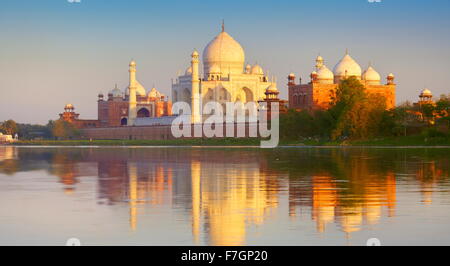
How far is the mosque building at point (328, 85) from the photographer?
6550 centimetres

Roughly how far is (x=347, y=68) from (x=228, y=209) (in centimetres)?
5685

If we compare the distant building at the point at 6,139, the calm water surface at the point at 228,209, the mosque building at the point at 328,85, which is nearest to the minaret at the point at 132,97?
the distant building at the point at 6,139

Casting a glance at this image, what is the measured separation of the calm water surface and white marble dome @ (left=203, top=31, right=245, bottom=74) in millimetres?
56732

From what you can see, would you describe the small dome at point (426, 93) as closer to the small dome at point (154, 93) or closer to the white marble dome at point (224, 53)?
the white marble dome at point (224, 53)

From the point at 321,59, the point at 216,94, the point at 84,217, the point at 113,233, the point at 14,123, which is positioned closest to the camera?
the point at 113,233

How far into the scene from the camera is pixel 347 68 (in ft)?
224

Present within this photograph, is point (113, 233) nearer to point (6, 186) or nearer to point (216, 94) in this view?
point (6, 186)

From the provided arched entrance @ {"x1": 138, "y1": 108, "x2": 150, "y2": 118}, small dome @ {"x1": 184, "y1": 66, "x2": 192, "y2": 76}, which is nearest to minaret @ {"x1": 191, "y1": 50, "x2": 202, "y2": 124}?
small dome @ {"x1": 184, "y1": 66, "x2": 192, "y2": 76}

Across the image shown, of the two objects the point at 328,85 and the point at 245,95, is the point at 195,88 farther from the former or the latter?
the point at 328,85

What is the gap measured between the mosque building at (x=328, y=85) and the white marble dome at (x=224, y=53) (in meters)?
10.4

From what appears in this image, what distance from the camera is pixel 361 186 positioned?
55.6 ft

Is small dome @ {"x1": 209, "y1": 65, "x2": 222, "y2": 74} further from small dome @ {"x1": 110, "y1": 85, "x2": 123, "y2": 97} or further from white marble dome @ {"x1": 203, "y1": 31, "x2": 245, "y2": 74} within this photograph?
small dome @ {"x1": 110, "y1": 85, "x2": 123, "y2": 97}

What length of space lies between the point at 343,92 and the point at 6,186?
3961 cm
